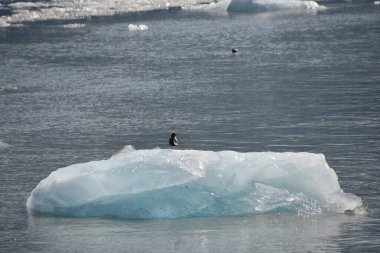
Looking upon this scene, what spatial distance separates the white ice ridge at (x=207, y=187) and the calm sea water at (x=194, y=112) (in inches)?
10.3

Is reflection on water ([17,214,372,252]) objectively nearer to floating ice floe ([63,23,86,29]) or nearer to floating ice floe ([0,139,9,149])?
floating ice floe ([0,139,9,149])

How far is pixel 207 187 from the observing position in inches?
647

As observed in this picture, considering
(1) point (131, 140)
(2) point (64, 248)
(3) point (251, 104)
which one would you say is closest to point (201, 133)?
(1) point (131, 140)

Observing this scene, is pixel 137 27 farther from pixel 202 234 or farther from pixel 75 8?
pixel 202 234

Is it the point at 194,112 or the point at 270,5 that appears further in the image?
the point at 270,5

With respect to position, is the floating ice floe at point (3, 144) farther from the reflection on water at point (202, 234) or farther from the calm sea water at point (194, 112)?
the reflection on water at point (202, 234)

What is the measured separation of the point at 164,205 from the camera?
54.3 feet

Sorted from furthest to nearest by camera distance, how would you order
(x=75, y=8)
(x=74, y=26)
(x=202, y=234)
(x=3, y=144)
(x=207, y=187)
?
(x=75, y=8), (x=74, y=26), (x=3, y=144), (x=207, y=187), (x=202, y=234)

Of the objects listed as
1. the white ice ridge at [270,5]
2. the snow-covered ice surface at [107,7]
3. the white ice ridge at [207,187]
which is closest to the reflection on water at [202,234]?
the white ice ridge at [207,187]

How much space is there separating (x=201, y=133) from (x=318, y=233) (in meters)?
8.55

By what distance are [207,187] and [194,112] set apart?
10.7 m

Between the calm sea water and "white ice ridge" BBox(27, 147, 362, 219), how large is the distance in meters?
0.26

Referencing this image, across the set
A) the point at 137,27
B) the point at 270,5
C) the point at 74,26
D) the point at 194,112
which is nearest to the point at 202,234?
the point at 194,112

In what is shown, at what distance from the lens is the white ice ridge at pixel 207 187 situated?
16.4 m
